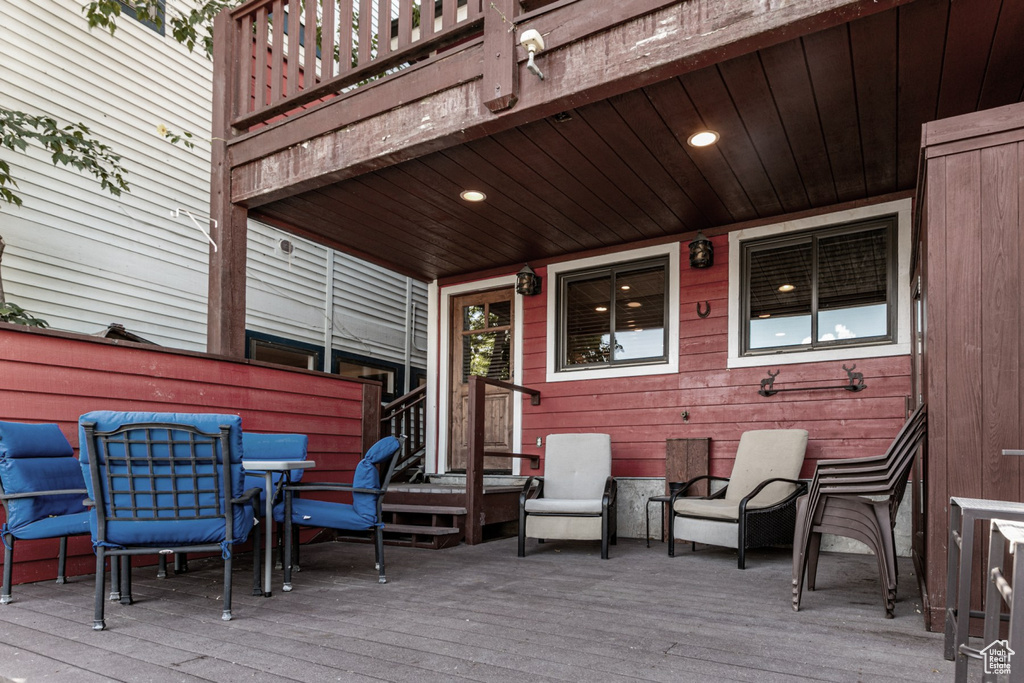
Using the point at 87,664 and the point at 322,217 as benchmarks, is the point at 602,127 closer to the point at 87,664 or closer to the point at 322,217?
the point at 322,217

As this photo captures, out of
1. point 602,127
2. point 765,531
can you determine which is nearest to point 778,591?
point 765,531

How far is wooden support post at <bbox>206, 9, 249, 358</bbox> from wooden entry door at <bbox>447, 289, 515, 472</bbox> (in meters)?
2.50

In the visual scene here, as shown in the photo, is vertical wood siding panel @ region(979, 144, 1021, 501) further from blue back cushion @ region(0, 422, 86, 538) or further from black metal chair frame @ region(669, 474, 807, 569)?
blue back cushion @ region(0, 422, 86, 538)

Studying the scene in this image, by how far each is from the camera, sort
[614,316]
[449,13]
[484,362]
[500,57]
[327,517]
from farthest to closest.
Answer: [484,362] < [614,316] < [449,13] < [500,57] < [327,517]

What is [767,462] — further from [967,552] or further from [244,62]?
[244,62]

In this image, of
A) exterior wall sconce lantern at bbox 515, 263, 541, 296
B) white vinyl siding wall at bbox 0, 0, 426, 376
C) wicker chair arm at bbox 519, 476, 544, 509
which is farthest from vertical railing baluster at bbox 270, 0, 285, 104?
wicker chair arm at bbox 519, 476, 544, 509

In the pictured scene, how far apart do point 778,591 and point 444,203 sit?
343 cm

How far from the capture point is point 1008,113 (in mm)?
2574

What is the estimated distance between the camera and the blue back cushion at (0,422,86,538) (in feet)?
9.76

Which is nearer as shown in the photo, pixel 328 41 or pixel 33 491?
pixel 33 491

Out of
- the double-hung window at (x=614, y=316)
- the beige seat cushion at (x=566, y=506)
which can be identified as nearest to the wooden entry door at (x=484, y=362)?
the double-hung window at (x=614, y=316)

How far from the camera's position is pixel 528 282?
6.37 m

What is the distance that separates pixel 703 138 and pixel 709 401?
2298 mm

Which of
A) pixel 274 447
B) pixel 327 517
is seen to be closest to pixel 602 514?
pixel 327 517
